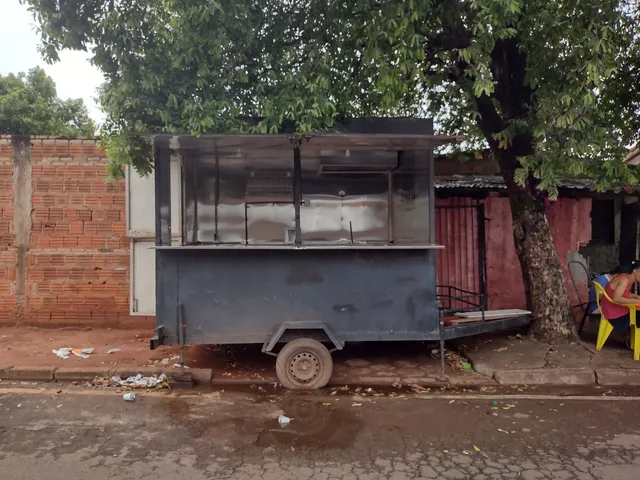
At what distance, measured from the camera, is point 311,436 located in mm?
4164

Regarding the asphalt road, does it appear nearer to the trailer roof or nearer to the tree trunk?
the tree trunk

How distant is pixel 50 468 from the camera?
11.6 ft

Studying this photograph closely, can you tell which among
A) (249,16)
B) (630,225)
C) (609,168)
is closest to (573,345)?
(609,168)

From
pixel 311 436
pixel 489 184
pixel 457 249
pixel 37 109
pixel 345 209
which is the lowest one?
pixel 311 436

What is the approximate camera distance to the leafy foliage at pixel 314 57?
500 cm

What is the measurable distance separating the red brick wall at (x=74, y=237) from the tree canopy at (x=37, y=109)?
5705 mm

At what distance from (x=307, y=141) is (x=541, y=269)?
3.71 meters

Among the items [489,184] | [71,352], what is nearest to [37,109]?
[71,352]

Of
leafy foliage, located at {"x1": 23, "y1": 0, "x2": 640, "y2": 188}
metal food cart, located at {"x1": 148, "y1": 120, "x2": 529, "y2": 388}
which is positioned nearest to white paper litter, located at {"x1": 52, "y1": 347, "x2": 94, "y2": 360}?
metal food cart, located at {"x1": 148, "y1": 120, "x2": 529, "y2": 388}

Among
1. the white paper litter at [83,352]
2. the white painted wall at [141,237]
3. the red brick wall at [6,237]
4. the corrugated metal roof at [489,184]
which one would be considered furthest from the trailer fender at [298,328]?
the red brick wall at [6,237]

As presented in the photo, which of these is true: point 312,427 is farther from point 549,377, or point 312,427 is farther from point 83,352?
point 83,352

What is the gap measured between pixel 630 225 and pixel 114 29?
881cm

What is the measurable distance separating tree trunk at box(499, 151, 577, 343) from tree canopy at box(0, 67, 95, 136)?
446 inches

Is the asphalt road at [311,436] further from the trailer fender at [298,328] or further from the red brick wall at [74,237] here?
the red brick wall at [74,237]
